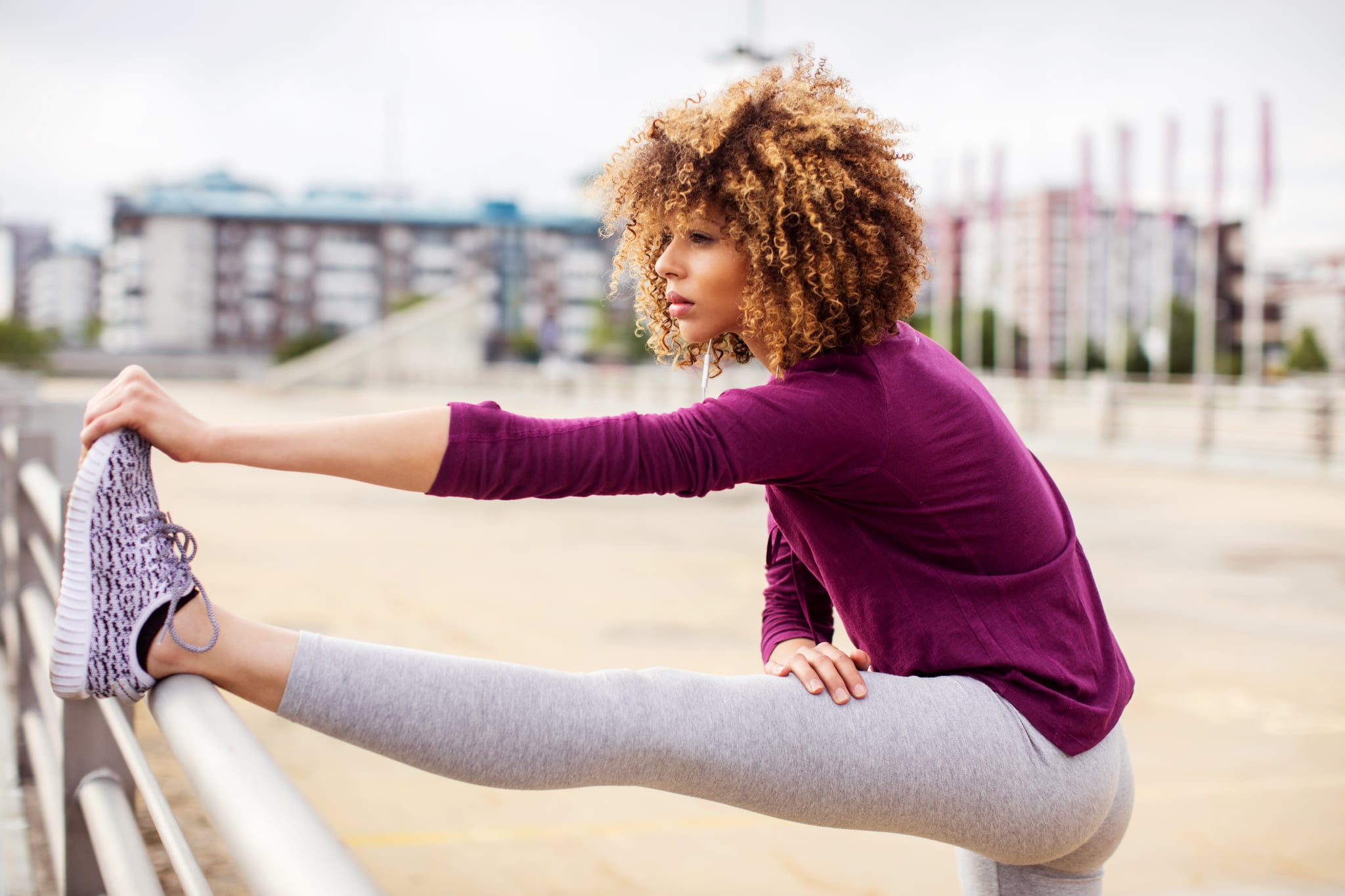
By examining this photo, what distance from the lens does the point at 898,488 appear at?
4.61ft

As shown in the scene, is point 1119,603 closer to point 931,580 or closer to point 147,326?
point 931,580

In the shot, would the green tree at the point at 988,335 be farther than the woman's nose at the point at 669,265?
Yes

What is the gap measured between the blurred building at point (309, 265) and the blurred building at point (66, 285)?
232 ft

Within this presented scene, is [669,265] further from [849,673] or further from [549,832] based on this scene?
[549,832]

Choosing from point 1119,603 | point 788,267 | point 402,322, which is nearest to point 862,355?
point 788,267

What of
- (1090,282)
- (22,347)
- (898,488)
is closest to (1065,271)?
(1090,282)

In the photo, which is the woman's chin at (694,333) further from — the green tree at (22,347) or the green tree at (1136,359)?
the green tree at (1136,359)

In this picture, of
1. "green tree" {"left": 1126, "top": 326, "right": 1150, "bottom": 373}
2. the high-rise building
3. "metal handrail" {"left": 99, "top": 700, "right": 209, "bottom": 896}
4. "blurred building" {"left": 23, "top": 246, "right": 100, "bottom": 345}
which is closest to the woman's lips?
"metal handrail" {"left": 99, "top": 700, "right": 209, "bottom": 896}

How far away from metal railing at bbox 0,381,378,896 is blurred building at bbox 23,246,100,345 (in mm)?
169284

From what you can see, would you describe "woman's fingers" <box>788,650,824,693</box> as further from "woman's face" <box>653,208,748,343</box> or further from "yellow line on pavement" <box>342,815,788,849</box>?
"yellow line on pavement" <box>342,815,788,849</box>

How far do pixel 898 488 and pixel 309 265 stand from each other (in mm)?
91998

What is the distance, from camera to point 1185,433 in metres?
17.4

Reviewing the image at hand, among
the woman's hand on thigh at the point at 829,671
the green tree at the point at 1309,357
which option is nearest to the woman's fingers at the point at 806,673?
the woman's hand on thigh at the point at 829,671

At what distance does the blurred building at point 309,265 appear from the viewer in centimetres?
8512
